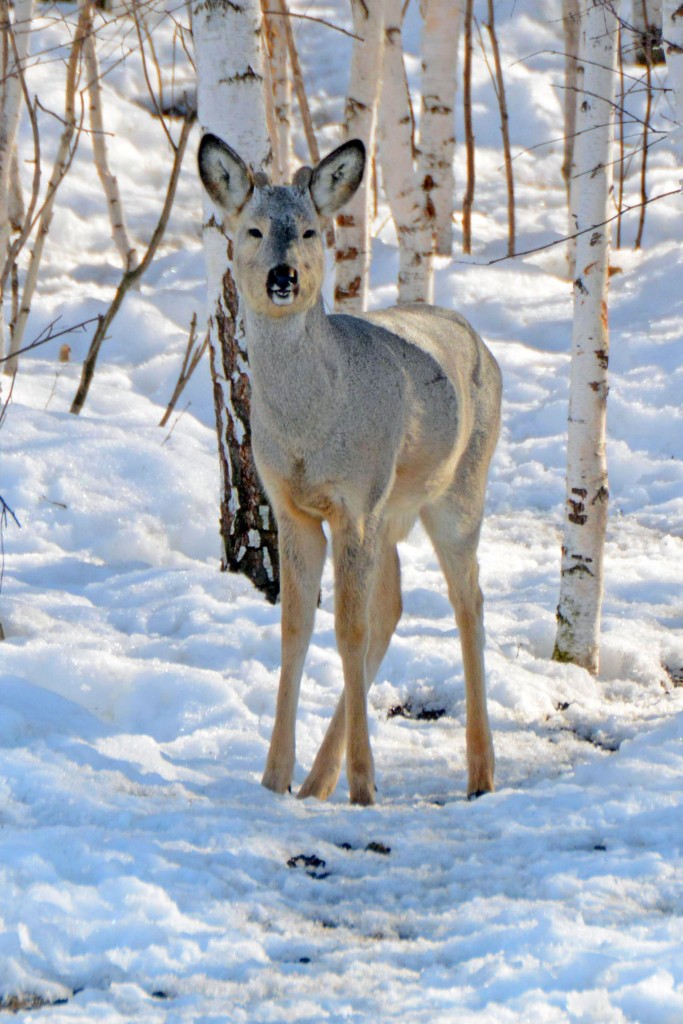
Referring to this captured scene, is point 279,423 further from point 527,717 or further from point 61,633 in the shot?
point 527,717

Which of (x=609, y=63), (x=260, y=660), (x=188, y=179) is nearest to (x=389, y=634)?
(x=260, y=660)

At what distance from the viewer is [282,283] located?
15.1 feet

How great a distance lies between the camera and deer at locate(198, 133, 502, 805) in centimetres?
481

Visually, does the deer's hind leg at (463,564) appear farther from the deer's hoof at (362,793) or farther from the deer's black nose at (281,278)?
the deer's black nose at (281,278)

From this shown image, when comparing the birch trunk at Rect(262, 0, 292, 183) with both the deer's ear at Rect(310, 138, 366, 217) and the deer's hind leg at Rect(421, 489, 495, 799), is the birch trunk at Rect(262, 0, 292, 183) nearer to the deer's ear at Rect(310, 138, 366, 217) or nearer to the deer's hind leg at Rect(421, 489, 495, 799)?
the deer's hind leg at Rect(421, 489, 495, 799)

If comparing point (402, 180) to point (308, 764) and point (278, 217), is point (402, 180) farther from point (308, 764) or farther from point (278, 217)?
point (308, 764)

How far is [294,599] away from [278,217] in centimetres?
151

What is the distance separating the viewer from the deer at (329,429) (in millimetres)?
4809

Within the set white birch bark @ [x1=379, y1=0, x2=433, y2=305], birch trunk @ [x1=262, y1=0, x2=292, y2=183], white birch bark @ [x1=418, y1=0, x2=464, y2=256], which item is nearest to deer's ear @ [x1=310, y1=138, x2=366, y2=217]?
white birch bark @ [x1=379, y1=0, x2=433, y2=305]

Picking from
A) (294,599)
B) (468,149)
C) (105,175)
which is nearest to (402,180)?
(105,175)

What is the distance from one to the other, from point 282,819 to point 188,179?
14914 millimetres

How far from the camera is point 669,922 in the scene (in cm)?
341

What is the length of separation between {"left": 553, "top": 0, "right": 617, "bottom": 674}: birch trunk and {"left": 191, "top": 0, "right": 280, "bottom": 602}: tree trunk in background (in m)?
1.68

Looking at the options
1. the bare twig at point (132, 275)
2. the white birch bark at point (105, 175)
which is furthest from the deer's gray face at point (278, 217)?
the white birch bark at point (105, 175)
